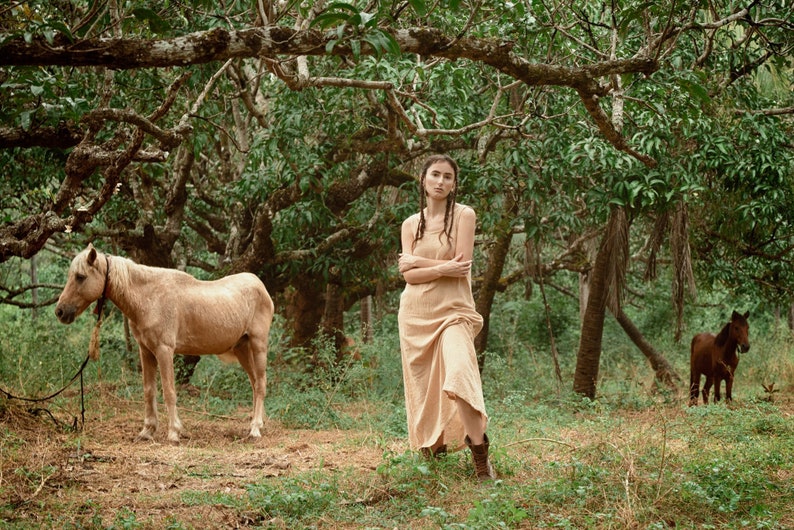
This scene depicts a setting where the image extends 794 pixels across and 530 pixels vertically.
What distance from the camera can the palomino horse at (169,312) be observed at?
25.2ft

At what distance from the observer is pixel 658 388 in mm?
12859

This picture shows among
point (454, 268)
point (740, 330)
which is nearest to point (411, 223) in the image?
point (454, 268)

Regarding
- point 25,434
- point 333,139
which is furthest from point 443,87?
point 25,434

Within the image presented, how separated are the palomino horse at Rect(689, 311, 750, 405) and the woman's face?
250 inches

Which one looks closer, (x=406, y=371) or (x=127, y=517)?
(x=127, y=517)

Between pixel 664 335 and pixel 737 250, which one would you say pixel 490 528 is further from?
pixel 664 335

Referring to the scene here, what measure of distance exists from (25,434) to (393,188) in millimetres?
8040

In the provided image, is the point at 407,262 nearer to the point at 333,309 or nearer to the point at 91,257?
the point at 91,257

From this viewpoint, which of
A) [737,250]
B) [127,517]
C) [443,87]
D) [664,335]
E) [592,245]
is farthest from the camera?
[664,335]

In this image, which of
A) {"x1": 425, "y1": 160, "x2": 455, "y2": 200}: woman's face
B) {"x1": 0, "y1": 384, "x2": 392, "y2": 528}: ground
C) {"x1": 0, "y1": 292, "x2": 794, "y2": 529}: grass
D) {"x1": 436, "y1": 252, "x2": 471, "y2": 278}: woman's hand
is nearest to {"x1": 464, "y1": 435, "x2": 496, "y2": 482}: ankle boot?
{"x1": 0, "y1": 292, "x2": 794, "y2": 529}: grass

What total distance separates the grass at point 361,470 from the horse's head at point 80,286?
971 mm

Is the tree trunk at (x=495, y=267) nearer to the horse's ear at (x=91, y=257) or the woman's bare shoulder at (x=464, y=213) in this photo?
the woman's bare shoulder at (x=464, y=213)

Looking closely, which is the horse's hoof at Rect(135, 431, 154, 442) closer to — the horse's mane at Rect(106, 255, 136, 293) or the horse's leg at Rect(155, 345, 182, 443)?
the horse's leg at Rect(155, 345, 182, 443)

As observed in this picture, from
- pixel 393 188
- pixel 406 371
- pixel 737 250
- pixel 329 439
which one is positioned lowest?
pixel 329 439
